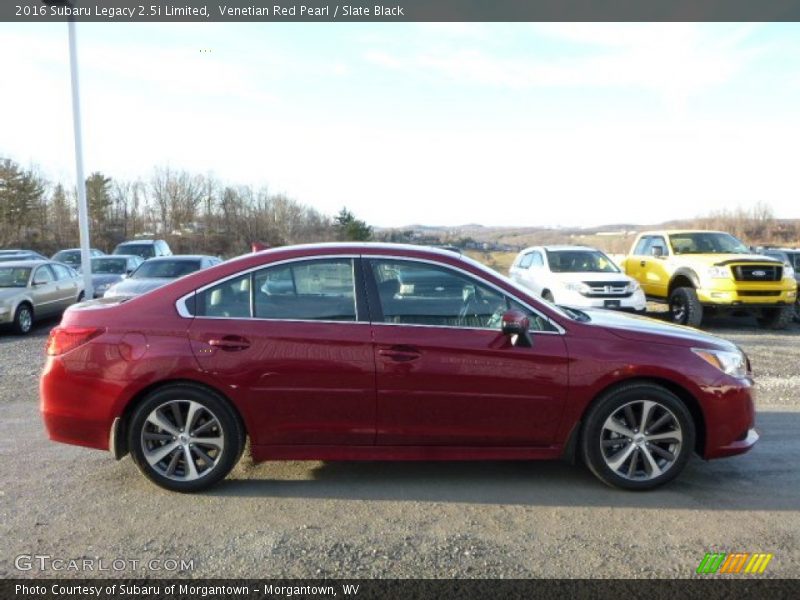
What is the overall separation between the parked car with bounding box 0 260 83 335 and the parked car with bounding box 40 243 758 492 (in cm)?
899

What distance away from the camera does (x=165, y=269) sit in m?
12.8

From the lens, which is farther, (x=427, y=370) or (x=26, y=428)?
(x=26, y=428)

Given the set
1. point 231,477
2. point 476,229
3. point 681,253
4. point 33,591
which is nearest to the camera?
point 33,591

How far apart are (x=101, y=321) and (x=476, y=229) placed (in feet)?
242

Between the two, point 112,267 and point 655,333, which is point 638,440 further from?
point 112,267

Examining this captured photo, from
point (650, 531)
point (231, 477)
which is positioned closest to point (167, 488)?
point (231, 477)

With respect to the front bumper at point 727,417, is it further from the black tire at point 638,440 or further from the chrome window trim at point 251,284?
the chrome window trim at point 251,284

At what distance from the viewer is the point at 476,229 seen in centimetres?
7619

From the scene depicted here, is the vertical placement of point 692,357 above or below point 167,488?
above

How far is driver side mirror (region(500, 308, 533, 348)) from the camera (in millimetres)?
3841

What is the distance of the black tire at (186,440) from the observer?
392cm

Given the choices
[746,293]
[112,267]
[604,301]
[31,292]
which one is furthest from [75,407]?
[112,267]

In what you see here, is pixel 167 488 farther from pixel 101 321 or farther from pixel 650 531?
pixel 650 531
